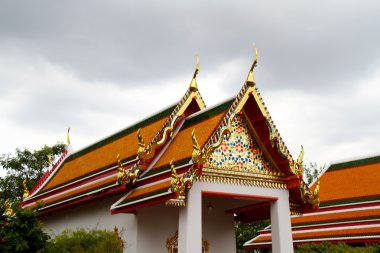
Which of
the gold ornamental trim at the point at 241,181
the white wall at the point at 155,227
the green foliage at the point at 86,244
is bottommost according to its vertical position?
the green foliage at the point at 86,244

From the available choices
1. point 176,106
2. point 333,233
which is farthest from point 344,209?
point 176,106

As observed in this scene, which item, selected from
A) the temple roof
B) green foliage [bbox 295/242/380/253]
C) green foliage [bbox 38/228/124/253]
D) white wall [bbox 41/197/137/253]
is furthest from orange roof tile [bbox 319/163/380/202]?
green foliage [bbox 38/228/124/253]

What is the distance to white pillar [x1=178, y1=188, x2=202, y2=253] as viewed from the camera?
796cm

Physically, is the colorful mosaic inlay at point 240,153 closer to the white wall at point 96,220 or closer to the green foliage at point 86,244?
the white wall at point 96,220

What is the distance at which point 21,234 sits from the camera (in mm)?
8648

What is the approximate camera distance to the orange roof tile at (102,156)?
1159 centimetres

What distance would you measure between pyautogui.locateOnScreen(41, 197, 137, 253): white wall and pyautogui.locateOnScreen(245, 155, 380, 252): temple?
7.68 m

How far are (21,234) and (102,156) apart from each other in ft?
15.7

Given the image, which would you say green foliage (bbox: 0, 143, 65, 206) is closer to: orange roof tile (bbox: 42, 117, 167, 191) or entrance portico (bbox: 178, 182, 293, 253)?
orange roof tile (bbox: 42, 117, 167, 191)

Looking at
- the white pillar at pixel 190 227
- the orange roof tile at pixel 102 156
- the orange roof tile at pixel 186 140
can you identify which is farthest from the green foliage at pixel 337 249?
the orange roof tile at pixel 102 156

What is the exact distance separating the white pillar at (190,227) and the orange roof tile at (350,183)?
9582 millimetres

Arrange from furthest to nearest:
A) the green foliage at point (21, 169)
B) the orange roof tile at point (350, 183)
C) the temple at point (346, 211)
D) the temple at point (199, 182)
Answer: the green foliage at point (21, 169) → the orange roof tile at point (350, 183) → the temple at point (346, 211) → the temple at point (199, 182)

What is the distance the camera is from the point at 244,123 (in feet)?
31.9

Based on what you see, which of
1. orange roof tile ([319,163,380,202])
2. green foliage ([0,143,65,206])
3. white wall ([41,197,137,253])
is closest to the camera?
white wall ([41,197,137,253])
